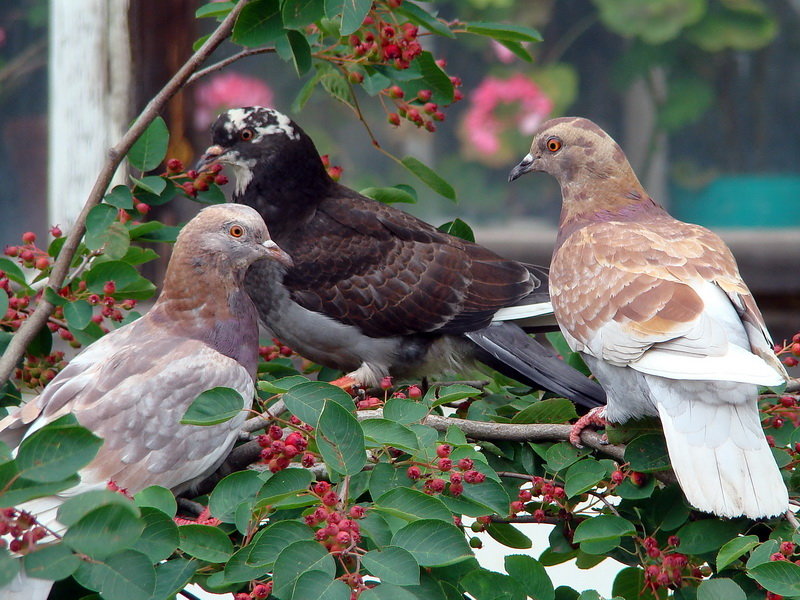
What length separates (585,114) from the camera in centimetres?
398

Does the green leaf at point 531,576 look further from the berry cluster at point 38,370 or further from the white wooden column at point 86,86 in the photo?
the white wooden column at point 86,86

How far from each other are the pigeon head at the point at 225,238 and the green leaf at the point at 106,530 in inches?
34.3

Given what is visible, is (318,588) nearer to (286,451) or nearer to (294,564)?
(294,564)

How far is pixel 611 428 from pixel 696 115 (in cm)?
270

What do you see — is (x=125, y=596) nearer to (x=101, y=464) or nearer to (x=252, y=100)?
(x=101, y=464)

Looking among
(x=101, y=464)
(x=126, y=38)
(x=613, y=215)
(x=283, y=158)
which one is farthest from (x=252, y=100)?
(x=101, y=464)

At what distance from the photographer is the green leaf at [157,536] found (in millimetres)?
1184

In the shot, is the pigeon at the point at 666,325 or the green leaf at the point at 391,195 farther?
the green leaf at the point at 391,195

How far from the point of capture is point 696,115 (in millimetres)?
4020

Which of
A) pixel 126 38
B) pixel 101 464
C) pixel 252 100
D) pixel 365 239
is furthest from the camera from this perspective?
pixel 252 100

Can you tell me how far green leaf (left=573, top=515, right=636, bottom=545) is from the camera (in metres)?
1.36

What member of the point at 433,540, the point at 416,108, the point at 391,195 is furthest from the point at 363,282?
the point at 433,540

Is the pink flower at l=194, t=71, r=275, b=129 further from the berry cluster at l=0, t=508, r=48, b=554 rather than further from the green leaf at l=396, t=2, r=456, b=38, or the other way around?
the berry cluster at l=0, t=508, r=48, b=554

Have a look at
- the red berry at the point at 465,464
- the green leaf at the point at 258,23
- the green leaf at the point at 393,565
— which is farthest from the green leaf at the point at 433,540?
the green leaf at the point at 258,23
